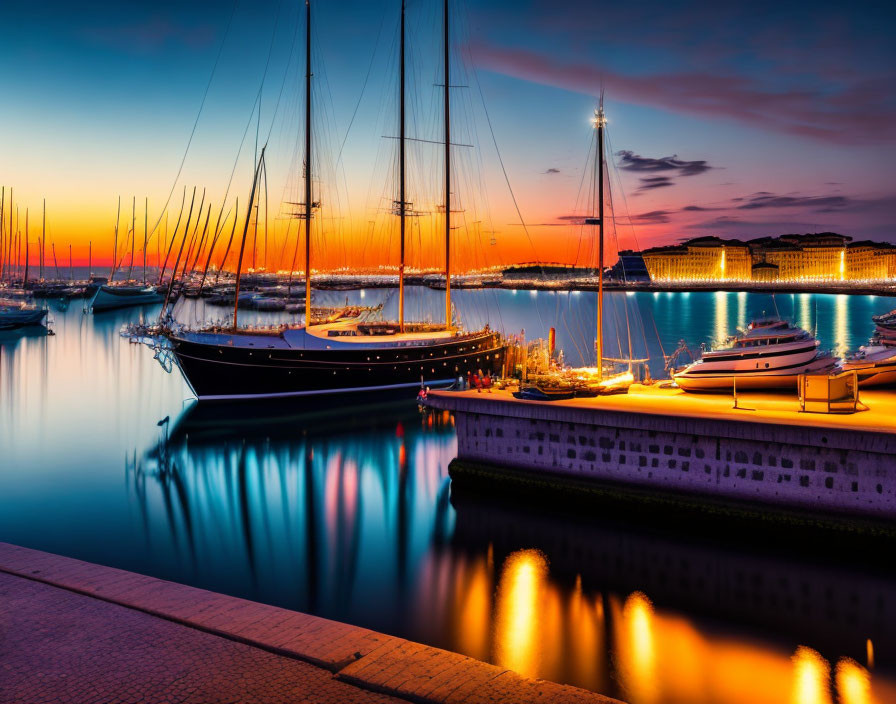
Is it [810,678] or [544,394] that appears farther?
[544,394]

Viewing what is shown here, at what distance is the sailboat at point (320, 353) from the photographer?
42219mm

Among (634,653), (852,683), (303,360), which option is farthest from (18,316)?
(852,683)

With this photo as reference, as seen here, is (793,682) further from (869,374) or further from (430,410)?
(430,410)

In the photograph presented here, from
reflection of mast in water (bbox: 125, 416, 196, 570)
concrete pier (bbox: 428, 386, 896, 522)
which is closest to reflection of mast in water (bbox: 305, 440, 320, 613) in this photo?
reflection of mast in water (bbox: 125, 416, 196, 570)

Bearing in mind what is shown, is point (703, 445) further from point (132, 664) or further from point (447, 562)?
point (132, 664)

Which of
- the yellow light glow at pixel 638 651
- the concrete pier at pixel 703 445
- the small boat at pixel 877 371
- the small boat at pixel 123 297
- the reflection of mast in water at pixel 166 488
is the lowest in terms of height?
the yellow light glow at pixel 638 651

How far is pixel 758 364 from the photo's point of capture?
81.0ft

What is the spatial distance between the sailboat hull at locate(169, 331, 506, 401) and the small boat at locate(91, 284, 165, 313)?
311ft

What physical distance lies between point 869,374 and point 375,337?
92.4 ft

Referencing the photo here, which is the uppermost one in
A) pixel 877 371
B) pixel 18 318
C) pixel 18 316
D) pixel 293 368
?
pixel 18 316

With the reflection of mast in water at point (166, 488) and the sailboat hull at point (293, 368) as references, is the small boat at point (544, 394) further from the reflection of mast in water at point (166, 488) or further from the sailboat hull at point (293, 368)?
the sailboat hull at point (293, 368)

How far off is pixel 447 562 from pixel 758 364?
1238 cm

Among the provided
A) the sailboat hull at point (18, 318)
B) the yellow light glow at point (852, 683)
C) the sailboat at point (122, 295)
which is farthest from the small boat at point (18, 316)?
the yellow light glow at point (852, 683)

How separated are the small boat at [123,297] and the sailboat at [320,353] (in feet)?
302
